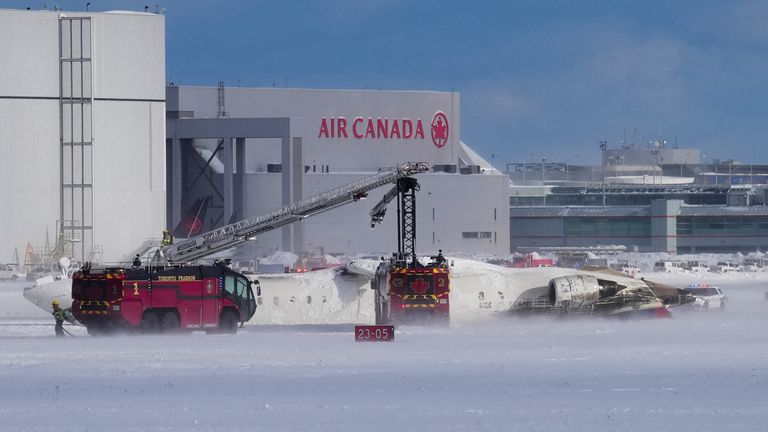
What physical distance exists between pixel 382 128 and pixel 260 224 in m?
75.3

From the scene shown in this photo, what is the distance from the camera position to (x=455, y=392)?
33094 millimetres

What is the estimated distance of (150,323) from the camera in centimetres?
5266

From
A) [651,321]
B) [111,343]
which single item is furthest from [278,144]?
[111,343]

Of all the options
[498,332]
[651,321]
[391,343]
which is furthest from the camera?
[651,321]

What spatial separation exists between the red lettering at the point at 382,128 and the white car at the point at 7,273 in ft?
139

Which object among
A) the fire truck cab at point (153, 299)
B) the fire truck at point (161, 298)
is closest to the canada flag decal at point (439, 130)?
the fire truck at point (161, 298)

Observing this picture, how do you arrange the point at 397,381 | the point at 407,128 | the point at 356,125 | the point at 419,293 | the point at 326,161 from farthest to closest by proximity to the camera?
the point at 407,128 → the point at 356,125 → the point at 326,161 → the point at 419,293 → the point at 397,381

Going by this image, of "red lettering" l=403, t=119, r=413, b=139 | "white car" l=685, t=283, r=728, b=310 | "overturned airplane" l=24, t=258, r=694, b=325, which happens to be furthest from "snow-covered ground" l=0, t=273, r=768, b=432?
"red lettering" l=403, t=119, r=413, b=139

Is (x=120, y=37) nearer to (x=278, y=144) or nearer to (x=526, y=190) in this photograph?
(x=278, y=144)

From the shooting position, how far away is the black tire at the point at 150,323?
172 feet

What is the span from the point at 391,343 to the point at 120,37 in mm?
65487

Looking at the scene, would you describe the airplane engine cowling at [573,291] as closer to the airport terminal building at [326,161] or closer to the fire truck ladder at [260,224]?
the fire truck ladder at [260,224]

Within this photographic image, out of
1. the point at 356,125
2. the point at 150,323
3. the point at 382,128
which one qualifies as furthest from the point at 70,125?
the point at 150,323

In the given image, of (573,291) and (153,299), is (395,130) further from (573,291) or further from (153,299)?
(153,299)
